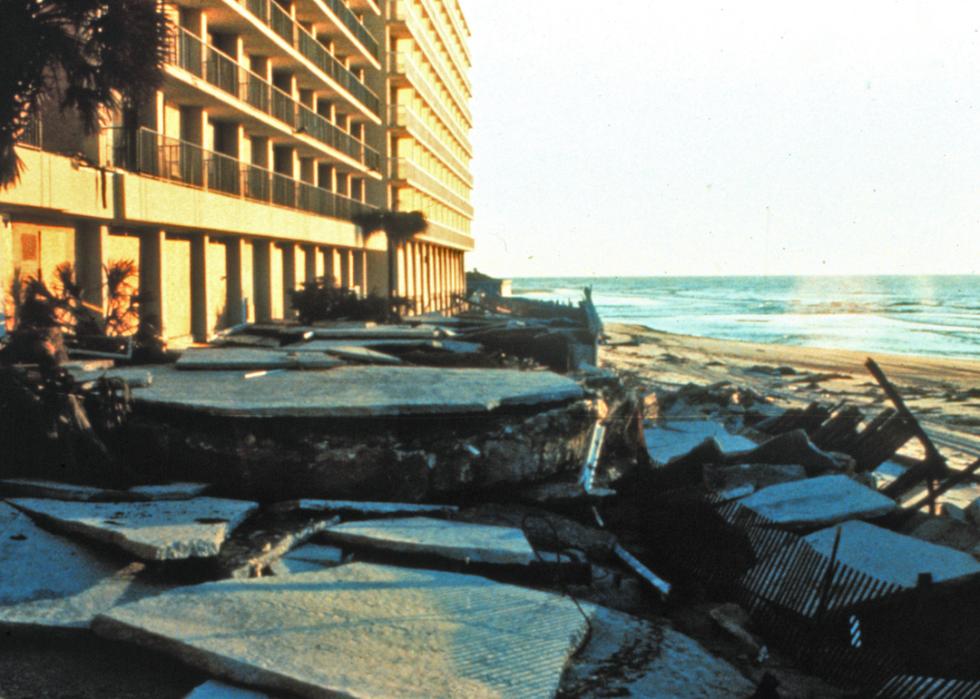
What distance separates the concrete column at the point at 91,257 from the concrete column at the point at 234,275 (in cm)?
807

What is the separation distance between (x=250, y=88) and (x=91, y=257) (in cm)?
955

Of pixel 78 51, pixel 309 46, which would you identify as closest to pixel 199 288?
pixel 309 46

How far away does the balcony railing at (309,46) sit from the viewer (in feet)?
86.5

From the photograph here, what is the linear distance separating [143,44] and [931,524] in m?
8.26

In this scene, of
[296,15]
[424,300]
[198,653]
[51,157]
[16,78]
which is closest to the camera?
[198,653]

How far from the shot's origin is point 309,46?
31359 millimetres

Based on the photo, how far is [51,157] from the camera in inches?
579

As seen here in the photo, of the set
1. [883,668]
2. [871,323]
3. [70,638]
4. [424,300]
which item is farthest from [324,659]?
[871,323]

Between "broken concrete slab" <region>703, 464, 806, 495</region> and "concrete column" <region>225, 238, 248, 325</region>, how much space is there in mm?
19533

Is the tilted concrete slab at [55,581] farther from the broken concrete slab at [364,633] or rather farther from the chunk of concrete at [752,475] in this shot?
the chunk of concrete at [752,475]

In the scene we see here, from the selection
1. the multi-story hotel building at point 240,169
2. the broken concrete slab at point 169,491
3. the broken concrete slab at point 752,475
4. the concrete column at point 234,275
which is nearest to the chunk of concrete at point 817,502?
the broken concrete slab at point 752,475

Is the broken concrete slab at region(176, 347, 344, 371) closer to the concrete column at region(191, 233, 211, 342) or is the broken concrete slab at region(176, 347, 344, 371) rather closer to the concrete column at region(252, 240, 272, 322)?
the concrete column at region(191, 233, 211, 342)

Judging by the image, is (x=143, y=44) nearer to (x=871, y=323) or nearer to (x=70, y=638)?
(x=70, y=638)

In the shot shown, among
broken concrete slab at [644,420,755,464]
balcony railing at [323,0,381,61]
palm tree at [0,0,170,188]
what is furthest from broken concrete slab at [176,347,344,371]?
balcony railing at [323,0,381,61]
